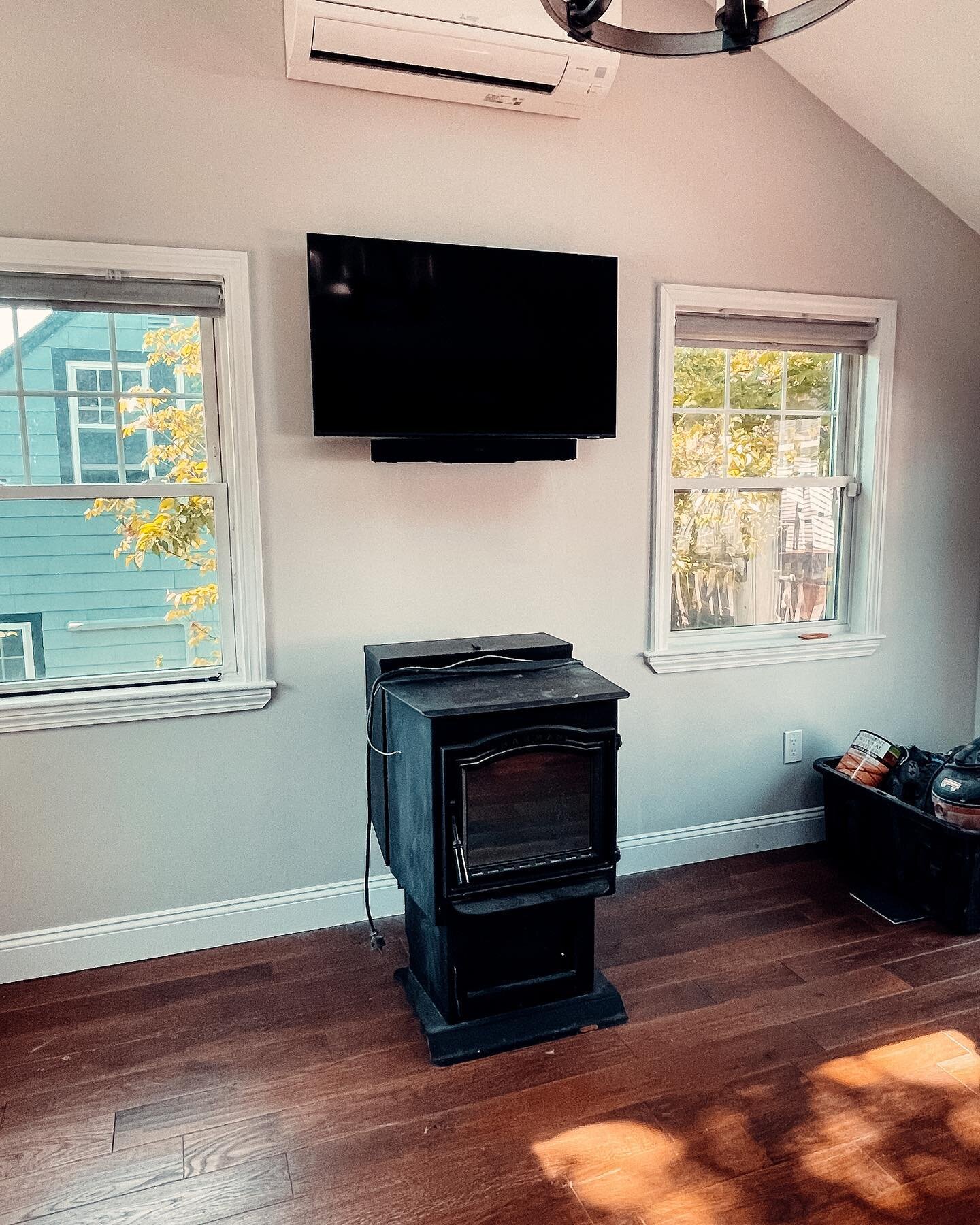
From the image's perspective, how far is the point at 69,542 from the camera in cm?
247

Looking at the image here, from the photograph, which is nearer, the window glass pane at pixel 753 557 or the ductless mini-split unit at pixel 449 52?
the ductless mini-split unit at pixel 449 52

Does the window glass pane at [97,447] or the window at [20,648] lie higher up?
the window glass pane at [97,447]

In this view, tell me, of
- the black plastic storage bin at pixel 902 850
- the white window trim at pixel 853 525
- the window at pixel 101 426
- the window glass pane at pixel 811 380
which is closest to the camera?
the window at pixel 101 426

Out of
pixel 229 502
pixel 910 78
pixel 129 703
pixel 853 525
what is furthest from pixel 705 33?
pixel 853 525

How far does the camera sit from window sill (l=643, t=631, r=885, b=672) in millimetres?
3076

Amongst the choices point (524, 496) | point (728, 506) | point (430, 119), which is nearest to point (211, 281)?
point (430, 119)

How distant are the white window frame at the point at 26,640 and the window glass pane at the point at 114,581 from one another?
1.1 inches

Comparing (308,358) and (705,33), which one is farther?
(308,358)

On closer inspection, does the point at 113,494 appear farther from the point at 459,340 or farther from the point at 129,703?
the point at 459,340

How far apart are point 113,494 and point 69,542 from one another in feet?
0.62

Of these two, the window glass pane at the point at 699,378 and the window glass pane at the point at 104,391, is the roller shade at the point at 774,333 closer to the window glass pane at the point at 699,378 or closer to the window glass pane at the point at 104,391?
the window glass pane at the point at 699,378

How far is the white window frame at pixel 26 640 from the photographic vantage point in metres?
2.44

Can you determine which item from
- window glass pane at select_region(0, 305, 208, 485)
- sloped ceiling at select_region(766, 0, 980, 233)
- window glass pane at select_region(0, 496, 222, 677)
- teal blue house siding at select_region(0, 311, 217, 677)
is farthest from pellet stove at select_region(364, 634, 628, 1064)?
sloped ceiling at select_region(766, 0, 980, 233)

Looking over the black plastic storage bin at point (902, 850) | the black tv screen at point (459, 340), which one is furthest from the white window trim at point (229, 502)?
the black plastic storage bin at point (902, 850)
